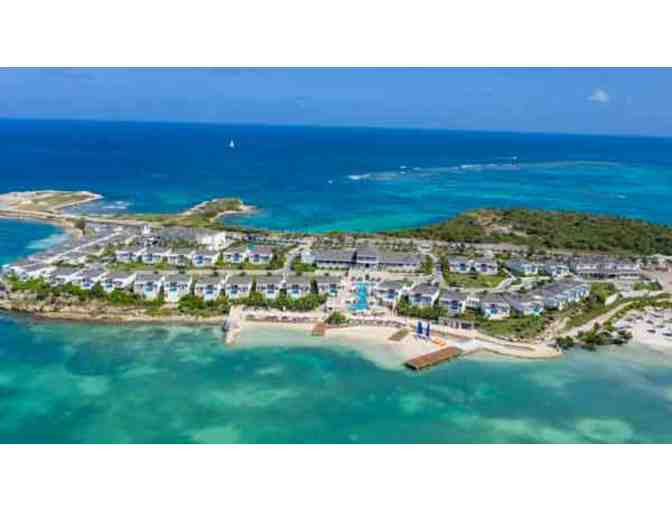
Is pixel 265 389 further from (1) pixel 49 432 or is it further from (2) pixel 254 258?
(2) pixel 254 258

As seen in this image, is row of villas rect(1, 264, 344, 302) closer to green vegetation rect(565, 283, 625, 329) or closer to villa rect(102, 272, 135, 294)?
villa rect(102, 272, 135, 294)

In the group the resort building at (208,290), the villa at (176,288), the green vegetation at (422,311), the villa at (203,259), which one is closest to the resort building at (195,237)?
the villa at (203,259)

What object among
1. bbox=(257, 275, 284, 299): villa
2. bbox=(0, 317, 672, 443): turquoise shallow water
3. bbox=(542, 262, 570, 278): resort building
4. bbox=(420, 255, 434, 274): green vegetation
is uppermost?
bbox=(542, 262, 570, 278): resort building

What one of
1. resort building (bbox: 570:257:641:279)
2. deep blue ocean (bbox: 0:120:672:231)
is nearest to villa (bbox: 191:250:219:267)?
deep blue ocean (bbox: 0:120:672:231)

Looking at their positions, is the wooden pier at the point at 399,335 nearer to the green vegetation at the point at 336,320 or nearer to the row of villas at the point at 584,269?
the green vegetation at the point at 336,320

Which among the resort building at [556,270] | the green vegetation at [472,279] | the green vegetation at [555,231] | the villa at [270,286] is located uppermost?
the green vegetation at [555,231]

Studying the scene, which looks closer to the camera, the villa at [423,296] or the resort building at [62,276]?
the villa at [423,296]

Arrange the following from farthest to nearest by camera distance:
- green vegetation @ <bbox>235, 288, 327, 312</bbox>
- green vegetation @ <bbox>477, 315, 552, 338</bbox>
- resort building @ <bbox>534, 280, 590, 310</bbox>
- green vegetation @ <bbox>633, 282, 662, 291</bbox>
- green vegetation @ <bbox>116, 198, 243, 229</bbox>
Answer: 1. green vegetation @ <bbox>116, 198, 243, 229</bbox>
2. green vegetation @ <bbox>633, 282, 662, 291</bbox>
3. resort building @ <bbox>534, 280, 590, 310</bbox>
4. green vegetation @ <bbox>235, 288, 327, 312</bbox>
5. green vegetation @ <bbox>477, 315, 552, 338</bbox>
